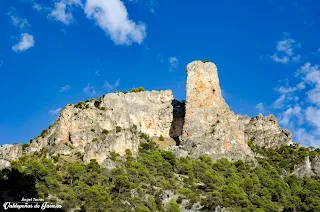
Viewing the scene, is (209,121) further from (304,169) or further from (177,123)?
(304,169)

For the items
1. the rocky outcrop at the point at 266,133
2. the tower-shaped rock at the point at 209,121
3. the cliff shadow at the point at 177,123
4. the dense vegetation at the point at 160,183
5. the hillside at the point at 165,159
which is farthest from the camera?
the cliff shadow at the point at 177,123

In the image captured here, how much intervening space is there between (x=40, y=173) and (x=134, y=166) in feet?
56.0

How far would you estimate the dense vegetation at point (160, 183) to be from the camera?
2498 inches

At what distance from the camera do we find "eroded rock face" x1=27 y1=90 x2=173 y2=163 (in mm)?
83125

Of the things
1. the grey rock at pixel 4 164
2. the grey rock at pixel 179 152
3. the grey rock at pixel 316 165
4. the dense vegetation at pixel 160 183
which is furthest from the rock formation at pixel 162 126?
the grey rock at pixel 4 164

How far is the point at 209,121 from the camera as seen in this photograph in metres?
97.3

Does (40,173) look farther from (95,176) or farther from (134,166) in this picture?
(134,166)

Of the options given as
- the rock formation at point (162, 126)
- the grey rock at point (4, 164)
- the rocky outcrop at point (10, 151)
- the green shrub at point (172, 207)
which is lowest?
the green shrub at point (172, 207)

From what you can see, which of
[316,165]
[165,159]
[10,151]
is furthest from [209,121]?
[10,151]

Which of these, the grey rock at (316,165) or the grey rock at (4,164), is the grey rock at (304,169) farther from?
the grey rock at (4,164)

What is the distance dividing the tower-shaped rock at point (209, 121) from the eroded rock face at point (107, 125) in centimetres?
931

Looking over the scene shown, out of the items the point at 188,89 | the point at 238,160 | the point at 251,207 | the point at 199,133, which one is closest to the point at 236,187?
the point at 251,207

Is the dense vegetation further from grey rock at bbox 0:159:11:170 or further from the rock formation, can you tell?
the rock formation

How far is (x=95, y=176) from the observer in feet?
233
